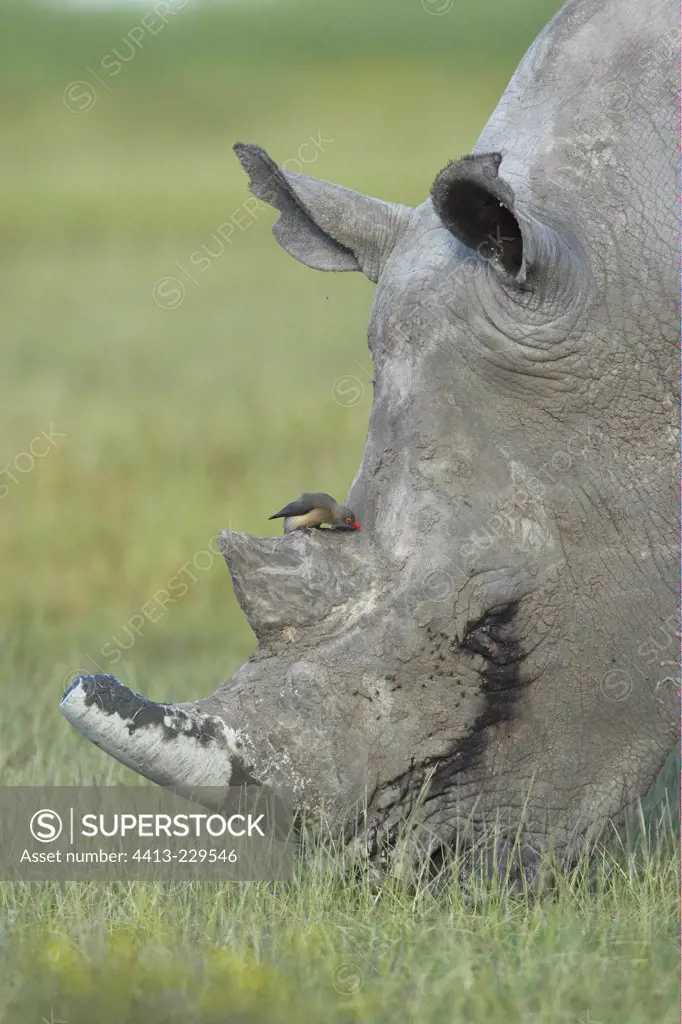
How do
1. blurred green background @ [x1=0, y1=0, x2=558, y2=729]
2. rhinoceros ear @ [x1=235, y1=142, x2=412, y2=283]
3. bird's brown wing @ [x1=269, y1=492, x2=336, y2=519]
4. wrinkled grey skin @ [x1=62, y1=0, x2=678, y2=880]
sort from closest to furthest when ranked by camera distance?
1. wrinkled grey skin @ [x1=62, y1=0, x2=678, y2=880]
2. bird's brown wing @ [x1=269, y1=492, x2=336, y2=519]
3. rhinoceros ear @ [x1=235, y1=142, x2=412, y2=283]
4. blurred green background @ [x1=0, y1=0, x2=558, y2=729]

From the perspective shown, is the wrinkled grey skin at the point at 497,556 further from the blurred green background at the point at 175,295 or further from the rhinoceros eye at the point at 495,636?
the blurred green background at the point at 175,295

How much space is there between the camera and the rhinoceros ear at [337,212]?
16.1 ft

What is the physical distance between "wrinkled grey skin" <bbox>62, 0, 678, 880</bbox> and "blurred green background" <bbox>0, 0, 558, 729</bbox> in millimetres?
2370

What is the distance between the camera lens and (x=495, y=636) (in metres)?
4.30

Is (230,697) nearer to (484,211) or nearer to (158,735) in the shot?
(158,735)

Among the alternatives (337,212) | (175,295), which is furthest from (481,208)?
(175,295)

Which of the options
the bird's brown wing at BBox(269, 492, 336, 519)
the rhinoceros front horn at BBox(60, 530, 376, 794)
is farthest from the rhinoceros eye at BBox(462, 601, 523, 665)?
the bird's brown wing at BBox(269, 492, 336, 519)

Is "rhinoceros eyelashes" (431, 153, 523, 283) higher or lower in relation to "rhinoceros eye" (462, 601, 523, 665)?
higher

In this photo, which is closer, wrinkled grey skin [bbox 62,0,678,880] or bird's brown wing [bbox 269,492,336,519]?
wrinkled grey skin [bbox 62,0,678,880]

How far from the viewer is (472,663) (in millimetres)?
4293

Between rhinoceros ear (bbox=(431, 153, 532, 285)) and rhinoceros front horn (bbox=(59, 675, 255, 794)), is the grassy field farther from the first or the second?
rhinoceros ear (bbox=(431, 153, 532, 285))

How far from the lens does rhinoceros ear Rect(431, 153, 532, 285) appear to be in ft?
13.7

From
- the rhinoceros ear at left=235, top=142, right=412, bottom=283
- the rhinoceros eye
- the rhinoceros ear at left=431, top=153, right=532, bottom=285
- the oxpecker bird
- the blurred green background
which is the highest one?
the blurred green background

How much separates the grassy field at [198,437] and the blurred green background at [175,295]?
0.05 metres
